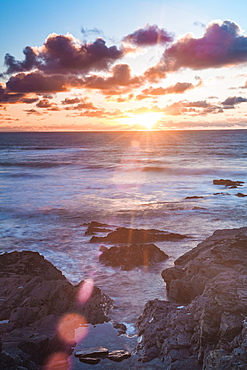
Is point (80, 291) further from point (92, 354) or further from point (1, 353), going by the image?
point (1, 353)

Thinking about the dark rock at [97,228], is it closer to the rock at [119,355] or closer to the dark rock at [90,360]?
the rock at [119,355]

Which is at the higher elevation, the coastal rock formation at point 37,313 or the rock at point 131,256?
the coastal rock formation at point 37,313

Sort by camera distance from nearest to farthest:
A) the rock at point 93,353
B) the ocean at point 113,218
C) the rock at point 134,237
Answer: the rock at point 93,353
the ocean at point 113,218
the rock at point 134,237

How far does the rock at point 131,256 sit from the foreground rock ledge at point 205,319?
385 cm

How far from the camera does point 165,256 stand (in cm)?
1448

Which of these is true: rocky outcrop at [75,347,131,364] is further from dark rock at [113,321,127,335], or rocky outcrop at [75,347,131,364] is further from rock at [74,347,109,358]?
dark rock at [113,321,127,335]

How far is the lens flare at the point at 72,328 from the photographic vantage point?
313 inches

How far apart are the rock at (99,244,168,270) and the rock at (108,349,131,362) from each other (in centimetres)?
564

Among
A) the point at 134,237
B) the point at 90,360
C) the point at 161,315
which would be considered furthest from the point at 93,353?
the point at 134,237

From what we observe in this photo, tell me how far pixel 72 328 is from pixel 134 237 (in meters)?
8.78

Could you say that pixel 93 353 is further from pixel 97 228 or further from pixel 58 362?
pixel 97 228

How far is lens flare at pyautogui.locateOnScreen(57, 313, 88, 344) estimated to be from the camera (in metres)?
7.95

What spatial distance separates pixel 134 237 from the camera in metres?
16.9

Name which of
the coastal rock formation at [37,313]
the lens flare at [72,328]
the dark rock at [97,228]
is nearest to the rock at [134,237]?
the dark rock at [97,228]
